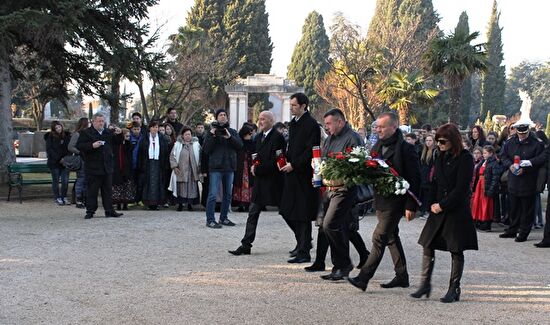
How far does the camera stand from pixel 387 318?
555 centimetres

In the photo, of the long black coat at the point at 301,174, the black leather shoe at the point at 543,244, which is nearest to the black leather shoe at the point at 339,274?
the long black coat at the point at 301,174

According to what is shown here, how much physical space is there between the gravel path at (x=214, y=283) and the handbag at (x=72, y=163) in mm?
3025

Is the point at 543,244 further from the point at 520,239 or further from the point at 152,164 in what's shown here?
the point at 152,164

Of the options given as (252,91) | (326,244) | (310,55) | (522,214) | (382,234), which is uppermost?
(310,55)

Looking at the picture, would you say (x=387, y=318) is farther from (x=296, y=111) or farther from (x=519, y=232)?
(x=519, y=232)

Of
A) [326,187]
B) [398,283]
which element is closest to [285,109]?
[326,187]

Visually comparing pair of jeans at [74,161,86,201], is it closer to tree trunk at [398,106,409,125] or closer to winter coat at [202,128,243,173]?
winter coat at [202,128,243,173]

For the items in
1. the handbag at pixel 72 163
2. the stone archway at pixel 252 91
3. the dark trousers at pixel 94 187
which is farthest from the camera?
the stone archway at pixel 252 91

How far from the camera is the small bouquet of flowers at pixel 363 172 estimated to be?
6.09m

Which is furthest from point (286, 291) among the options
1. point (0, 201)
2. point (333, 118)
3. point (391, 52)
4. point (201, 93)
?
point (201, 93)

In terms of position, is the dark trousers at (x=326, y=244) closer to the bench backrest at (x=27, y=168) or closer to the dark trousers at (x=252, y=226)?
the dark trousers at (x=252, y=226)

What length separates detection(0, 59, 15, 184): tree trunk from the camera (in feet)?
52.6

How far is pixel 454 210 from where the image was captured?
6.11 m

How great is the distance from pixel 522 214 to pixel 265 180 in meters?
4.78
